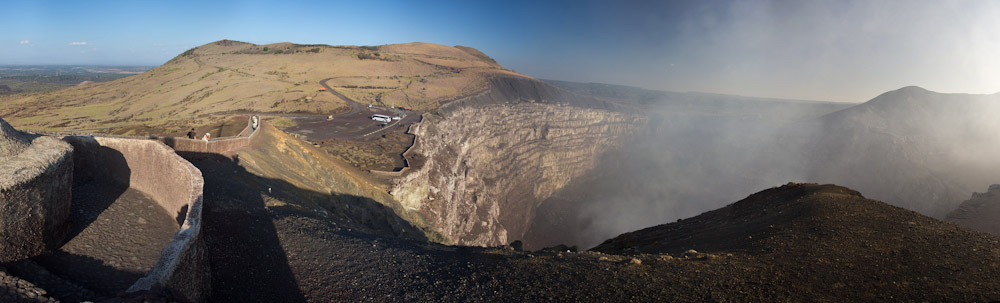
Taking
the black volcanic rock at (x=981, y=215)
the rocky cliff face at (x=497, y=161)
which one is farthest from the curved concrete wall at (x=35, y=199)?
the black volcanic rock at (x=981, y=215)

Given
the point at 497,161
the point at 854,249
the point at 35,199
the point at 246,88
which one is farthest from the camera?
the point at 497,161

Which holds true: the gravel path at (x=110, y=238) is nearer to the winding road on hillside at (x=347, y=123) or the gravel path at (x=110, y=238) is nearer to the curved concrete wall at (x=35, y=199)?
the curved concrete wall at (x=35, y=199)

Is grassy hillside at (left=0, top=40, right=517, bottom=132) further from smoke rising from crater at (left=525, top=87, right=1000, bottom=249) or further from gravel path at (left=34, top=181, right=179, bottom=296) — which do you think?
smoke rising from crater at (left=525, top=87, right=1000, bottom=249)

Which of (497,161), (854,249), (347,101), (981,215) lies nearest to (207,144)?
(854,249)

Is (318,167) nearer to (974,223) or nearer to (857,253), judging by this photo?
(857,253)

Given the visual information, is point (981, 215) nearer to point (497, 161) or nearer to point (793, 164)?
point (497, 161)

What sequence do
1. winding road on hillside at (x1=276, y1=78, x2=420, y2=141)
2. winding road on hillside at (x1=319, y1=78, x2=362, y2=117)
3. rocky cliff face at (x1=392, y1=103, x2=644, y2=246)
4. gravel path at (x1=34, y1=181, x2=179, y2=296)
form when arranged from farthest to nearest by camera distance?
1. winding road on hillside at (x1=319, y1=78, x2=362, y2=117)
2. rocky cliff face at (x1=392, y1=103, x2=644, y2=246)
3. winding road on hillside at (x1=276, y1=78, x2=420, y2=141)
4. gravel path at (x1=34, y1=181, x2=179, y2=296)


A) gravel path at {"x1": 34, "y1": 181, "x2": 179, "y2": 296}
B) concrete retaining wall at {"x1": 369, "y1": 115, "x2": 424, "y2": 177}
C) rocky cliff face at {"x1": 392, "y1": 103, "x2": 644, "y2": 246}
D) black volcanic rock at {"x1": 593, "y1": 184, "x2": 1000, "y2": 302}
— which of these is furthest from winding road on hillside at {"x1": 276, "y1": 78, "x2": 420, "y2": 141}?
black volcanic rock at {"x1": 593, "y1": 184, "x2": 1000, "y2": 302}

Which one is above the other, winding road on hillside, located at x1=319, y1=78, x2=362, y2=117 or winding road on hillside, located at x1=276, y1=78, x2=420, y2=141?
winding road on hillside, located at x1=319, y1=78, x2=362, y2=117
